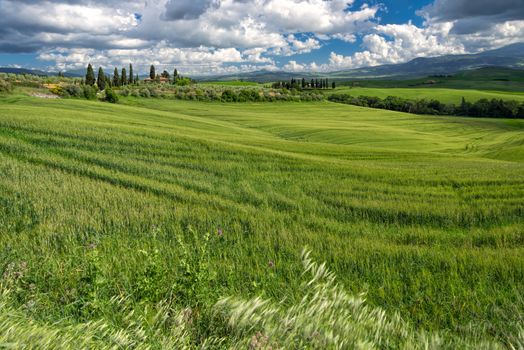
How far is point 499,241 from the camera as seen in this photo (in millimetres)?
6266

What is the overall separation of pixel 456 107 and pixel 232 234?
388 feet

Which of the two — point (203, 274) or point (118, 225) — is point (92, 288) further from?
point (118, 225)

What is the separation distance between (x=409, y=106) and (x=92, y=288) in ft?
399

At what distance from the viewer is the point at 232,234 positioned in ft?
20.9

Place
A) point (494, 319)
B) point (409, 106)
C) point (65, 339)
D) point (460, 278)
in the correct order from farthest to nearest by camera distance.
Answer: point (409, 106) < point (460, 278) < point (494, 319) < point (65, 339)

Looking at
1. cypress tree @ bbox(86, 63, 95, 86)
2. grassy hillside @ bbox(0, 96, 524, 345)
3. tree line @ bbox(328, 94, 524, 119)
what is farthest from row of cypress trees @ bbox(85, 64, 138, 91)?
grassy hillside @ bbox(0, 96, 524, 345)

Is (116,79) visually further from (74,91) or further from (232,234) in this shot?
(232,234)

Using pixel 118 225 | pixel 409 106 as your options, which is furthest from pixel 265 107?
pixel 118 225

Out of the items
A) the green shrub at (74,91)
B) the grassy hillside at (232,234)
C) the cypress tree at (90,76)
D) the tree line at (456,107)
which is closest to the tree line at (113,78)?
the cypress tree at (90,76)

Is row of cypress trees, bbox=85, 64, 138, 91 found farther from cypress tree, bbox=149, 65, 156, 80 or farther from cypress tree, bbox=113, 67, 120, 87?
cypress tree, bbox=149, 65, 156, 80

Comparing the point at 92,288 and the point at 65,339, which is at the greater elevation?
the point at 65,339

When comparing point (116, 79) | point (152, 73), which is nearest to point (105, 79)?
point (116, 79)

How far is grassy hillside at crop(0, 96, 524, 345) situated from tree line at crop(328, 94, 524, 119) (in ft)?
338

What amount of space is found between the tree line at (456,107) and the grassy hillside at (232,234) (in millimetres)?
102878
